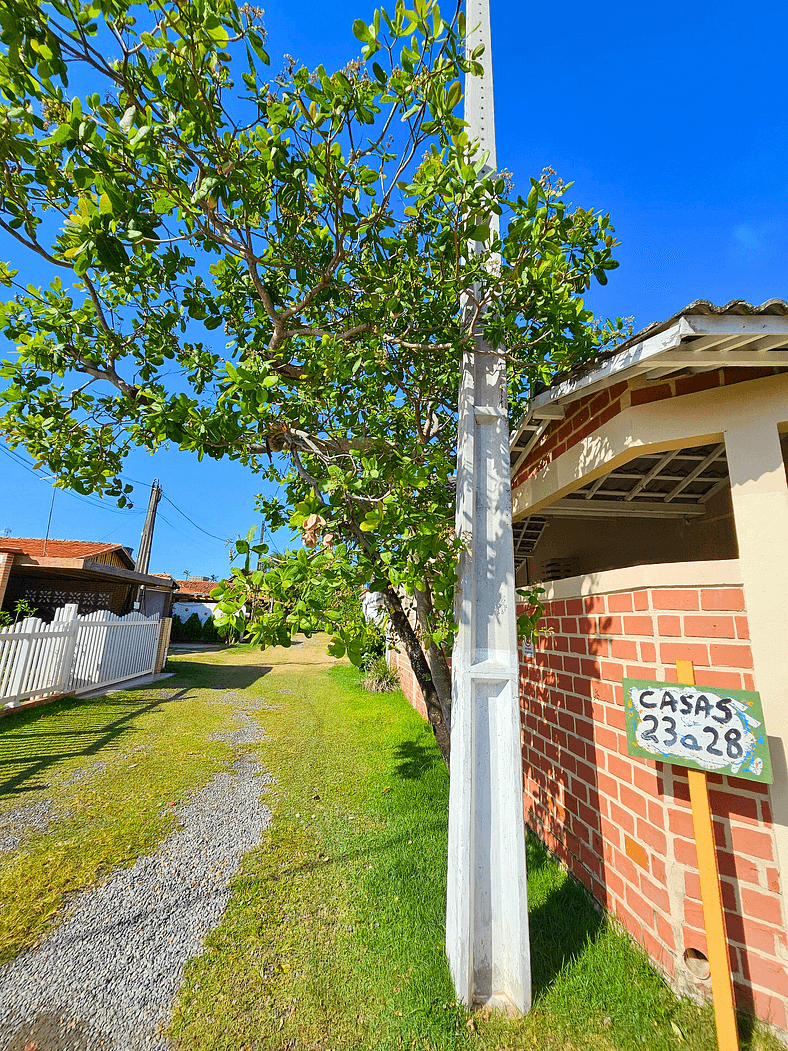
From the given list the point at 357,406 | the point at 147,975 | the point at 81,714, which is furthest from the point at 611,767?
the point at 81,714

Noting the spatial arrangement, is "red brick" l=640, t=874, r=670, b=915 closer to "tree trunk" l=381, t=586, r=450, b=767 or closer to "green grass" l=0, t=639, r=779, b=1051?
"green grass" l=0, t=639, r=779, b=1051

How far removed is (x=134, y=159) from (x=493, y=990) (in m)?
5.12

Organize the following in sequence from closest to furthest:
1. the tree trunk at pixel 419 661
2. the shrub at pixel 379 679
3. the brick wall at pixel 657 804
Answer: the brick wall at pixel 657 804 → the tree trunk at pixel 419 661 → the shrub at pixel 379 679

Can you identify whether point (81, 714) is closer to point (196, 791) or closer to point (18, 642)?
point (18, 642)

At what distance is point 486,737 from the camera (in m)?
2.87

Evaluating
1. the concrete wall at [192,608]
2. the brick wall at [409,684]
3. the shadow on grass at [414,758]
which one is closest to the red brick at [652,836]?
the shadow on grass at [414,758]

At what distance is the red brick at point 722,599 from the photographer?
263cm

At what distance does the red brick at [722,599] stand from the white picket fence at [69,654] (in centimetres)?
941

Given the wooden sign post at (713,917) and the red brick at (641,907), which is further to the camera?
the red brick at (641,907)

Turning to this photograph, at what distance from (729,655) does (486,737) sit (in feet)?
4.67

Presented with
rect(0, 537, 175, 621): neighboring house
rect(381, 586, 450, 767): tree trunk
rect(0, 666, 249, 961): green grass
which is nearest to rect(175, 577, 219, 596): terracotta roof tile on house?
rect(0, 537, 175, 621): neighboring house

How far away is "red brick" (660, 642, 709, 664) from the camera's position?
8.82ft

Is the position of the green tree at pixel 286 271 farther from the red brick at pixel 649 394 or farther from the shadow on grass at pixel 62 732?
the shadow on grass at pixel 62 732

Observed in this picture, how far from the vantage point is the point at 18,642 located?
7844 mm
